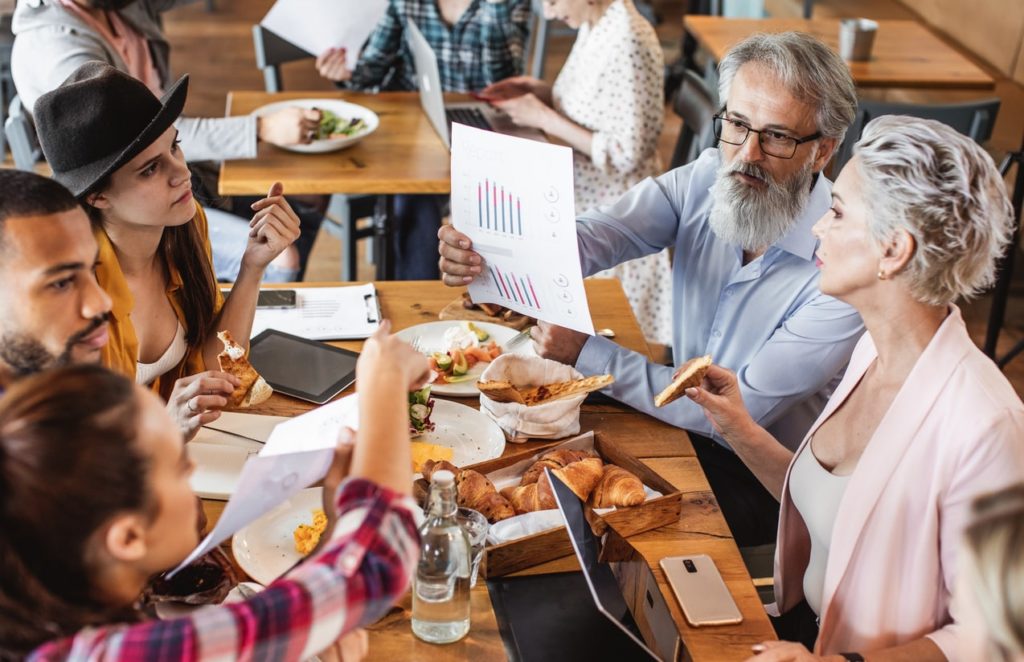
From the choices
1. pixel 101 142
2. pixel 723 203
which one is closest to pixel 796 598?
pixel 723 203

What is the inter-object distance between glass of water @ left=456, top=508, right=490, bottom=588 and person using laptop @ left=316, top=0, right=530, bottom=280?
7.23ft

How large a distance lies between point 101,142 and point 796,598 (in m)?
1.46

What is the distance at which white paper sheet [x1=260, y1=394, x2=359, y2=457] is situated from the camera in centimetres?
113

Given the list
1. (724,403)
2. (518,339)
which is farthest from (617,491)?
(518,339)

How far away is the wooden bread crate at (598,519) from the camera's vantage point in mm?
1471

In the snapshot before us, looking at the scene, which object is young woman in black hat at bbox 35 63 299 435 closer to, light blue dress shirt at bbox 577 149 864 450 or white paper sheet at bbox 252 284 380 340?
white paper sheet at bbox 252 284 380 340

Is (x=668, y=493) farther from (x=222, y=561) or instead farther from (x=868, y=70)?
(x=868, y=70)

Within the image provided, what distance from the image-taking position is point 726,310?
2230mm

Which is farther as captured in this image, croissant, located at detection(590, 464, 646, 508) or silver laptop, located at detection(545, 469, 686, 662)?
croissant, located at detection(590, 464, 646, 508)

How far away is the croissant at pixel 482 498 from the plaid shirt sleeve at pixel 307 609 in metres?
0.51

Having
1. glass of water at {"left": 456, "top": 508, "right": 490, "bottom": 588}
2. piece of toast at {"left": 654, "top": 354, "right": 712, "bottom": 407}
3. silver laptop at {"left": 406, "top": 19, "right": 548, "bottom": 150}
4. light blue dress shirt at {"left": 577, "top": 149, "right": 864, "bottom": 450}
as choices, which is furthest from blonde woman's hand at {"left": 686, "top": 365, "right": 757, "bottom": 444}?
silver laptop at {"left": 406, "top": 19, "right": 548, "bottom": 150}

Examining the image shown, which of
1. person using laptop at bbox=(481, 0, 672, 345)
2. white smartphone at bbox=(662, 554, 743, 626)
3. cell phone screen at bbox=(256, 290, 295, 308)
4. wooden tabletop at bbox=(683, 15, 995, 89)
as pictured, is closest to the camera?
white smartphone at bbox=(662, 554, 743, 626)

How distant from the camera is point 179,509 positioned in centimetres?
99

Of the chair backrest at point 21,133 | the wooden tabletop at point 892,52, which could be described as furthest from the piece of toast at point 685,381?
the wooden tabletop at point 892,52
